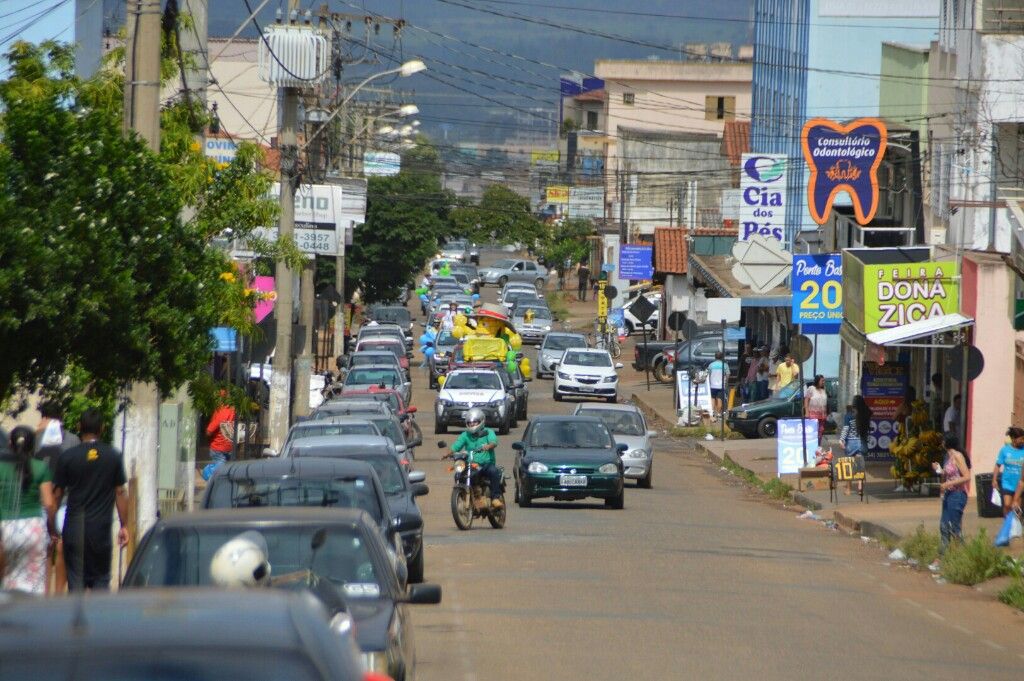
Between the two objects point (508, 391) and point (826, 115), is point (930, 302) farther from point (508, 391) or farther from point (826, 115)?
point (826, 115)

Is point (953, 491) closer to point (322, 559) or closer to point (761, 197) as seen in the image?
point (322, 559)

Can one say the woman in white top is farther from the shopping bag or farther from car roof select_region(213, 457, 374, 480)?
car roof select_region(213, 457, 374, 480)

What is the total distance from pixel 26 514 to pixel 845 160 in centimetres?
2497

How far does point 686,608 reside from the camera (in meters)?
14.2

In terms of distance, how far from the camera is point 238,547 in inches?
291

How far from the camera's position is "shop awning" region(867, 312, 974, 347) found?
25.0 meters

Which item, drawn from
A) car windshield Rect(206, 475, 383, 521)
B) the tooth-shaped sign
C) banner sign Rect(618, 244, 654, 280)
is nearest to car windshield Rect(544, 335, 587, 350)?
banner sign Rect(618, 244, 654, 280)

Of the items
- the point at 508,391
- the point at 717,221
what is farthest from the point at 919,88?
the point at 717,221

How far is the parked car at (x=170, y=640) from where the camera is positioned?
424 cm

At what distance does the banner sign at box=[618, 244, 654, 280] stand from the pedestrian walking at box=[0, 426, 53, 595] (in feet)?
184

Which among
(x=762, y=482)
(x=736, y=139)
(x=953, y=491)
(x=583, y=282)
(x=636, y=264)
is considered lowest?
(x=762, y=482)

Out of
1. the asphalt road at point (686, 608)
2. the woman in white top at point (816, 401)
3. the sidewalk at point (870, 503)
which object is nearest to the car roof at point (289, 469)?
the asphalt road at point (686, 608)

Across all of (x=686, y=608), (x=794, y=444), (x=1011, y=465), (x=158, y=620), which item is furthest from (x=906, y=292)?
(x=158, y=620)

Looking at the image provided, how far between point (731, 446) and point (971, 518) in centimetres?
1485
